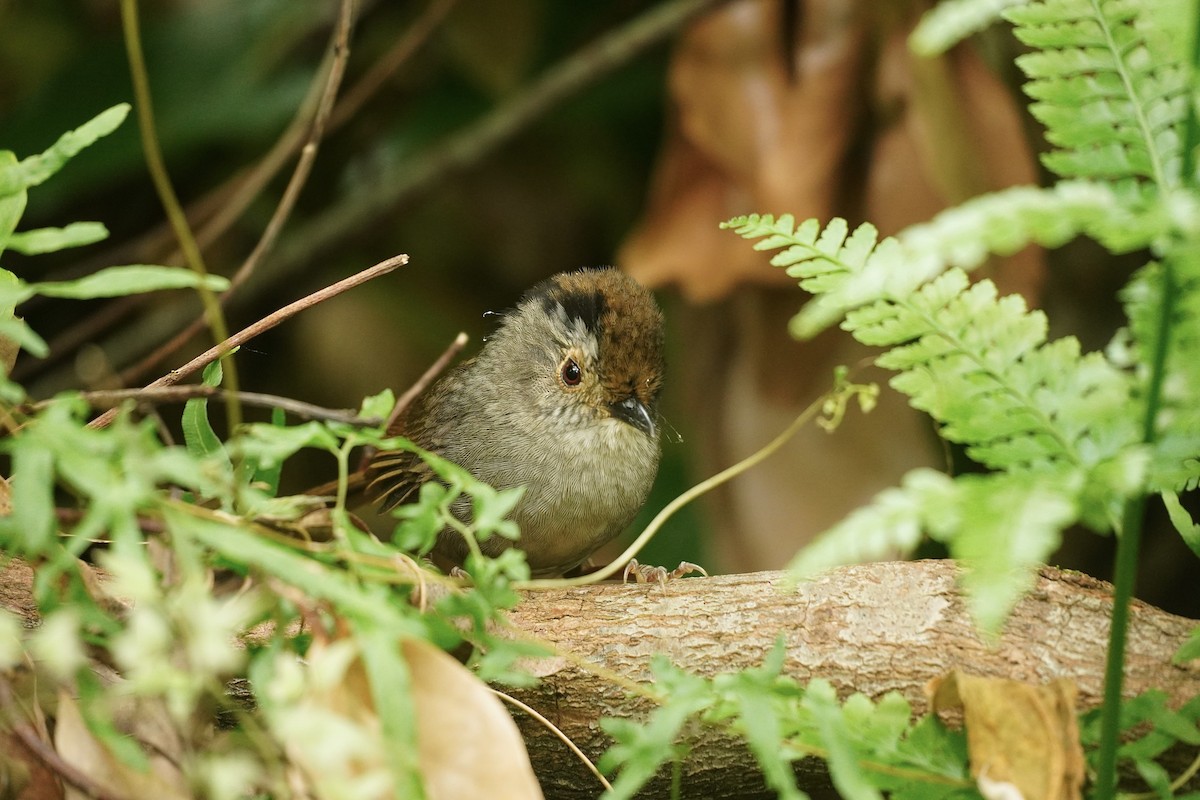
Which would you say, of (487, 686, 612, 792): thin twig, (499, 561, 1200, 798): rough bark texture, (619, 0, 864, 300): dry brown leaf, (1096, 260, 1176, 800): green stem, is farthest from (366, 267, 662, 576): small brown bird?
(1096, 260, 1176, 800): green stem

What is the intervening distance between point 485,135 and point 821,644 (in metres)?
3.40

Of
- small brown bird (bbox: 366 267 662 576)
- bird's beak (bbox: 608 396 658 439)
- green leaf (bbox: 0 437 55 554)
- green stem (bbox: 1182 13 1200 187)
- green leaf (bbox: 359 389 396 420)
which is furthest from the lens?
bird's beak (bbox: 608 396 658 439)

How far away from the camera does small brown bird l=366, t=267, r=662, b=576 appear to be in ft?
11.7

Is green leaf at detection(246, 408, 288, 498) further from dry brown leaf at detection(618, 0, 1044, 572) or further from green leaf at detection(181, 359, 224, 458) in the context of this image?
dry brown leaf at detection(618, 0, 1044, 572)

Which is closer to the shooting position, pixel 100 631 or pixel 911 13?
pixel 100 631

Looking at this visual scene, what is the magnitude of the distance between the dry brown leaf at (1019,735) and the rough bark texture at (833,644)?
39 centimetres

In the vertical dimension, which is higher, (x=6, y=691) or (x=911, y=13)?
(x=911, y=13)

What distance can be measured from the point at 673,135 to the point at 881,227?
0.83 meters

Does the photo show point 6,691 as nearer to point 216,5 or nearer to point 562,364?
point 562,364

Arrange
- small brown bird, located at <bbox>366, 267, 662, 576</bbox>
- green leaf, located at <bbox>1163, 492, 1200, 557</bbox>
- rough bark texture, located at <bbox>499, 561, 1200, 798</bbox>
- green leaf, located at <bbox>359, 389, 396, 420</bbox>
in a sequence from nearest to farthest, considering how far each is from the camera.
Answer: green leaf, located at <bbox>359, 389, 396, 420</bbox>
green leaf, located at <bbox>1163, 492, 1200, 557</bbox>
rough bark texture, located at <bbox>499, 561, 1200, 798</bbox>
small brown bird, located at <bbox>366, 267, 662, 576</bbox>


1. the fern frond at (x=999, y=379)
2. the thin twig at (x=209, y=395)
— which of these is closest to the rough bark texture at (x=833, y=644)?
the fern frond at (x=999, y=379)

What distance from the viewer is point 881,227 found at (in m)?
4.20

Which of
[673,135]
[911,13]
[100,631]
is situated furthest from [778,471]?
[100,631]

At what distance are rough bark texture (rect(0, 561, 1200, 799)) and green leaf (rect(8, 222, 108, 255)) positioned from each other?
0.92 m
